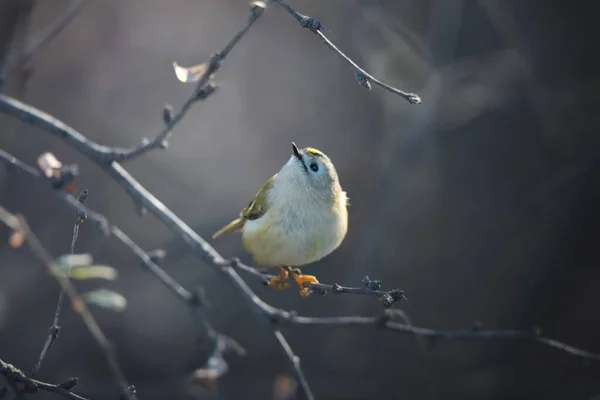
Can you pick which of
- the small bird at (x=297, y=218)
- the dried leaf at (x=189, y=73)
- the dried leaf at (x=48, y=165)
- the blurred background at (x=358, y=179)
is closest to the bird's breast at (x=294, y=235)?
the small bird at (x=297, y=218)

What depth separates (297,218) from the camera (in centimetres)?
243

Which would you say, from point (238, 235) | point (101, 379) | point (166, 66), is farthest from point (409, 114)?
point (101, 379)

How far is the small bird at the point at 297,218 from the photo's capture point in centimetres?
235

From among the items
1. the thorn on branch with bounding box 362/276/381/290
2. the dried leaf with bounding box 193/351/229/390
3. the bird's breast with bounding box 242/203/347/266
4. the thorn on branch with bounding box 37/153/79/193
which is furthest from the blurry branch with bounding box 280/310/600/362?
the thorn on branch with bounding box 37/153/79/193

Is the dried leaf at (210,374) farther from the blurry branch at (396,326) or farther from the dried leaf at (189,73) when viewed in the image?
the dried leaf at (189,73)

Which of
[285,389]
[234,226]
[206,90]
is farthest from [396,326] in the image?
[234,226]

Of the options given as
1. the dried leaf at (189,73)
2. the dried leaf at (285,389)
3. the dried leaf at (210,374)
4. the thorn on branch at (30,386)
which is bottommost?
the thorn on branch at (30,386)

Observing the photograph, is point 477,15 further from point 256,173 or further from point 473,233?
point 256,173

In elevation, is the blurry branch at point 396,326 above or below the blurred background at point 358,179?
below

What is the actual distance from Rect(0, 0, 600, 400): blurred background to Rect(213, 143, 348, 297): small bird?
5.67 feet

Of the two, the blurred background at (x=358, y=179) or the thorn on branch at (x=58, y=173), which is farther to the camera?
the blurred background at (x=358, y=179)

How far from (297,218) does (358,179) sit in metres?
2.64

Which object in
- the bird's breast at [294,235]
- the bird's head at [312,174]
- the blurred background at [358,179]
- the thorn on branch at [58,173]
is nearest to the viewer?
the thorn on branch at [58,173]

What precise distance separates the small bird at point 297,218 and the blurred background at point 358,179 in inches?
68.0
